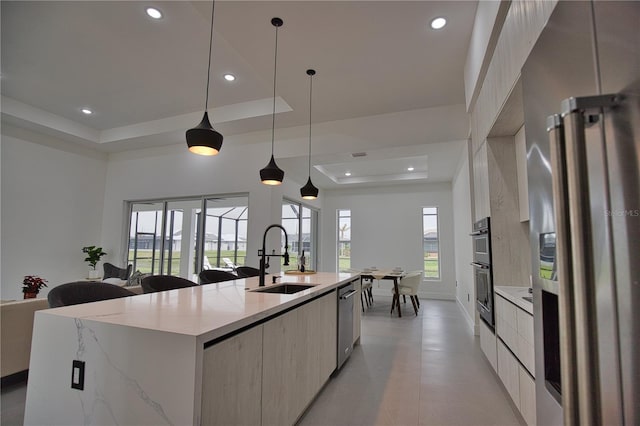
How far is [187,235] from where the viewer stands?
6.22 meters

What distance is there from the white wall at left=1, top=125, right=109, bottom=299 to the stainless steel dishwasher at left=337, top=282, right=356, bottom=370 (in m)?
5.93

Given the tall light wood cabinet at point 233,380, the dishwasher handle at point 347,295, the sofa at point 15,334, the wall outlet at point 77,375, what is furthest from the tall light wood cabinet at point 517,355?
the sofa at point 15,334

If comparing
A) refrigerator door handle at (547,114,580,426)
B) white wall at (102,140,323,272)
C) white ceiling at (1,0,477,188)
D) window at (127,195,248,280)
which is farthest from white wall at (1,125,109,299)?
refrigerator door handle at (547,114,580,426)

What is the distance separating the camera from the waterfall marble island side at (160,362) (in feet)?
3.67

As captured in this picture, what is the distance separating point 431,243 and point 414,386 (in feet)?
17.4

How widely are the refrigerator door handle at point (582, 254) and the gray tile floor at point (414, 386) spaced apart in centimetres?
181

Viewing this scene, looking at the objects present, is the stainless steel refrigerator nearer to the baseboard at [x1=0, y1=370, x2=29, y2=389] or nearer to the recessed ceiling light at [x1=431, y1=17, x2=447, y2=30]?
the recessed ceiling light at [x1=431, y1=17, x2=447, y2=30]

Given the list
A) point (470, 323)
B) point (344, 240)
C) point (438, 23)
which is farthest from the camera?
point (344, 240)

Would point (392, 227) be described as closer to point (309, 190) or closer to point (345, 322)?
point (309, 190)

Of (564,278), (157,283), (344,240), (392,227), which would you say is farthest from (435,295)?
(564,278)

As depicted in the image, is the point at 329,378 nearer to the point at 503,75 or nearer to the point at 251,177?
the point at 503,75

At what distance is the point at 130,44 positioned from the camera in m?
3.47

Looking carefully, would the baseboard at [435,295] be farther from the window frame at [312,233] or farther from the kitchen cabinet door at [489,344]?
the kitchen cabinet door at [489,344]

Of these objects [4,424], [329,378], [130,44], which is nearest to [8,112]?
[130,44]
